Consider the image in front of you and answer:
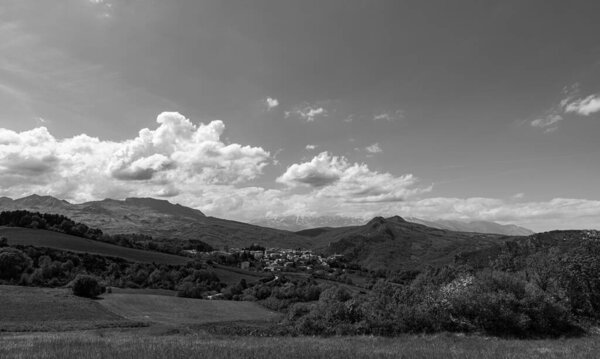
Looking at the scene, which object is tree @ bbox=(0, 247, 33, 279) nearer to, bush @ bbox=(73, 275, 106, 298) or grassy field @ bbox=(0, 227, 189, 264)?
grassy field @ bbox=(0, 227, 189, 264)

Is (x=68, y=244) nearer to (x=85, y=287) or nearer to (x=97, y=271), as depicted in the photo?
(x=97, y=271)

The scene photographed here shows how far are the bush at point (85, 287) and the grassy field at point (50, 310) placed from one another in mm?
4406

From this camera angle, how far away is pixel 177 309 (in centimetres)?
8225

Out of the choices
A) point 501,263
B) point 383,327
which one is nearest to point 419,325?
point 383,327

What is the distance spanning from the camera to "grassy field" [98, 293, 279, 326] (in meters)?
70.7

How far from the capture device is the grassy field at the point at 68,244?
506 feet

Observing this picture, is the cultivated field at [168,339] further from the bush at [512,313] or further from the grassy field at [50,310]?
the bush at [512,313]

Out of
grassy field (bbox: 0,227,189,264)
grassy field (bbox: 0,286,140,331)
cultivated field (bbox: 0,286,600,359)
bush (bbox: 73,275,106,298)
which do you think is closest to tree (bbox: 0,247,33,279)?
grassy field (bbox: 0,227,189,264)

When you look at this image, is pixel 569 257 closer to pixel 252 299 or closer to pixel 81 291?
pixel 81 291

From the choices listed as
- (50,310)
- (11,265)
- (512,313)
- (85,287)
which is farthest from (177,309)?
(512,313)

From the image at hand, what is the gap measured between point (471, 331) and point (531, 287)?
19.7 feet

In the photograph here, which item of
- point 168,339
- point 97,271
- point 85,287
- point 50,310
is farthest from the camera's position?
point 97,271

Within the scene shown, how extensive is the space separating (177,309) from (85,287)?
18.0 m

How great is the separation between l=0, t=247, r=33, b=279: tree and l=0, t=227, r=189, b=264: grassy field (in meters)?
40.9
